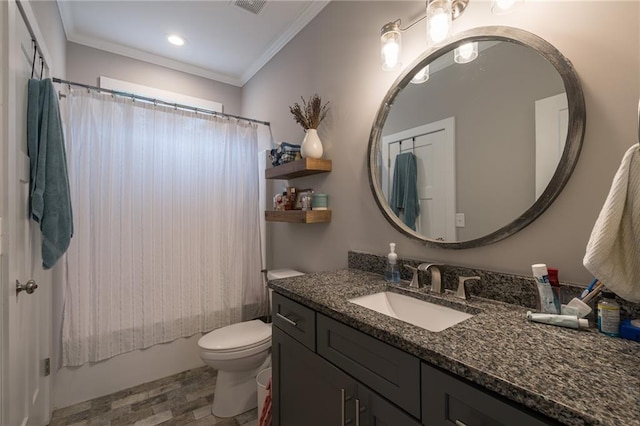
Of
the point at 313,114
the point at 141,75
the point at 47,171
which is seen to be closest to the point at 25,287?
the point at 47,171

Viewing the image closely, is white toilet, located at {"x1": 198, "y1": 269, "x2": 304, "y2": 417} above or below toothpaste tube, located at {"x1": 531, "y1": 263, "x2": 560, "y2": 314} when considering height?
below

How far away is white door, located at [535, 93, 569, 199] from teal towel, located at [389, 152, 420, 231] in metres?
0.48

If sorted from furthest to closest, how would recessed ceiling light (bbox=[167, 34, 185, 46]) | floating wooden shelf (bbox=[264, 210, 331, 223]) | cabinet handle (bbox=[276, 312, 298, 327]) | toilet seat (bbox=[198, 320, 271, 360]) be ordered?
recessed ceiling light (bbox=[167, 34, 185, 46]) → floating wooden shelf (bbox=[264, 210, 331, 223]) → toilet seat (bbox=[198, 320, 271, 360]) → cabinet handle (bbox=[276, 312, 298, 327])

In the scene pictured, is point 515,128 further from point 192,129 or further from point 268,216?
point 192,129

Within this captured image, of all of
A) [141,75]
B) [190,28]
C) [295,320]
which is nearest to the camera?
[295,320]

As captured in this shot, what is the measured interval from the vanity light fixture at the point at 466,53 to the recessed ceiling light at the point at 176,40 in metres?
2.16

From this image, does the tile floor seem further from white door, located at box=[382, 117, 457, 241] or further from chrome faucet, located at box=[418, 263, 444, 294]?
white door, located at box=[382, 117, 457, 241]

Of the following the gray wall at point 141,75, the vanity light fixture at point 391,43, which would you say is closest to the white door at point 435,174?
the vanity light fixture at point 391,43

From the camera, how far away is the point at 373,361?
82 centimetres

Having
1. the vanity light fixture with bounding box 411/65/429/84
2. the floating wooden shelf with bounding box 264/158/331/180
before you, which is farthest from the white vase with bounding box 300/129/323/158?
the vanity light fixture with bounding box 411/65/429/84

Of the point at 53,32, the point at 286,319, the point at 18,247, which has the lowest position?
the point at 286,319

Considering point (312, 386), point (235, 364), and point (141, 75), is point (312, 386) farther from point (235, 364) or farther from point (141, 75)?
point (141, 75)

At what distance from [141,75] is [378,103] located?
226cm

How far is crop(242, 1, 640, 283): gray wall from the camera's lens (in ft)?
2.69
